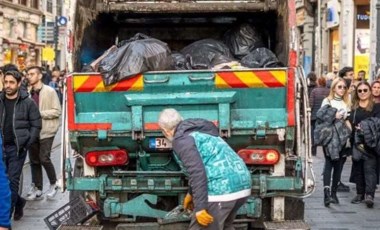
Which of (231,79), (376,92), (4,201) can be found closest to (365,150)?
(376,92)

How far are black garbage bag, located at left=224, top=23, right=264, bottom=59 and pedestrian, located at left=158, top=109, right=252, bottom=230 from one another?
10.5ft

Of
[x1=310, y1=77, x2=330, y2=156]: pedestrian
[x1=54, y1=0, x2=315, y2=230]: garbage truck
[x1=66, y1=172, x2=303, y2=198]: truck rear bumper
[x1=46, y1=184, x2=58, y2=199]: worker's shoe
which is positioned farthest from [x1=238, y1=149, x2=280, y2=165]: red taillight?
[x1=310, y1=77, x2=330, y2=156]: pedestrian

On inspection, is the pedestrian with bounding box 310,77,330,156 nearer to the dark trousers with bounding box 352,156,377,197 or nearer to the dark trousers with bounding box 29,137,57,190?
the dark trousers with bounding box 352,156,377,197

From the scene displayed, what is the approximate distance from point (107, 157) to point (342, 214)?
12.0 feet

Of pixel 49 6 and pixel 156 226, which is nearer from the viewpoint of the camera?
pixel 156 226

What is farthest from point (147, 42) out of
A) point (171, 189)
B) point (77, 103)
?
point (171, 189)

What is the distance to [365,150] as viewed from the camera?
11.2 meters

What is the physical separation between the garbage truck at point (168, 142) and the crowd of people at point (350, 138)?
109 inches

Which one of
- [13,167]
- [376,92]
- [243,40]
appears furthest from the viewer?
[376,92]

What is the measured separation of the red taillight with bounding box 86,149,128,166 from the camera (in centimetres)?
798

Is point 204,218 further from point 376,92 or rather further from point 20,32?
point 20,32

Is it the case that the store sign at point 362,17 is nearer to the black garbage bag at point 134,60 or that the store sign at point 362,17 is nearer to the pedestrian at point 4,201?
the black garbage bag at point 134,60

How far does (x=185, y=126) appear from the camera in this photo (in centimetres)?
630

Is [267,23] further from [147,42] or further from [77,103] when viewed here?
[77,103]
